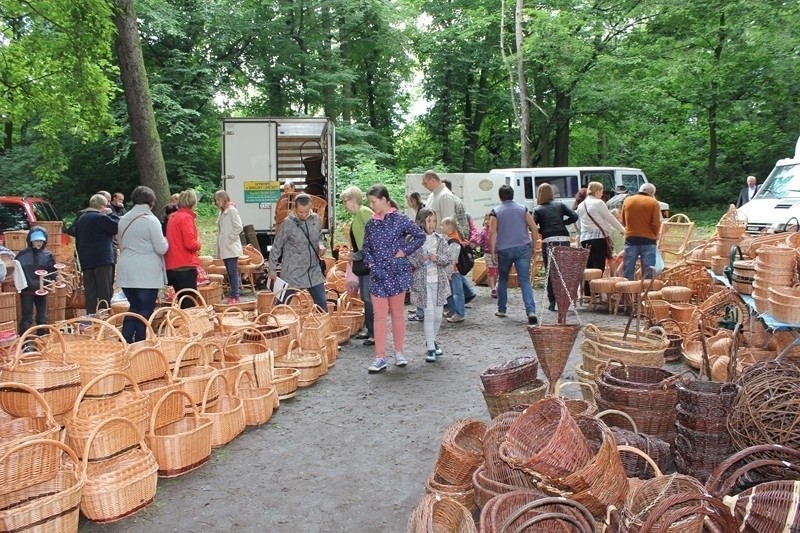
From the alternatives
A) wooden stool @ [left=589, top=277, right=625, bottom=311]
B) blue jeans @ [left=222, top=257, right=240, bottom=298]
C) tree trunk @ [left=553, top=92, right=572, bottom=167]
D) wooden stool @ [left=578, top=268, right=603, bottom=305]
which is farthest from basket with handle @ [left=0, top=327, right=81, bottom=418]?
tree trunk @ [left=553, top=92, right=572, bottom=167]

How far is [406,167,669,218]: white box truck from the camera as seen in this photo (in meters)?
17.0

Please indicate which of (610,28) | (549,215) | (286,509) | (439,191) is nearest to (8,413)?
(286,509)

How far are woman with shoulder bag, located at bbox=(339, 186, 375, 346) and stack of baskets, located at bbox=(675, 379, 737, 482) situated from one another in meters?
3.87

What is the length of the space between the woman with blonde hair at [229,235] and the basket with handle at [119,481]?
5.93 metres

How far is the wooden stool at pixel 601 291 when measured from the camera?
9250 mm

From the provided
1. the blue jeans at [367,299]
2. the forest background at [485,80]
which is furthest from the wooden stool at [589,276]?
the forest background at [485,80]

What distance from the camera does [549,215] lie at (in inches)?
369

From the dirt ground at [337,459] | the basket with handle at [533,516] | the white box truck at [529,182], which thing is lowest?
the dirt ground at [337,459]

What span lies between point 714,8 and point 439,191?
17.4 m

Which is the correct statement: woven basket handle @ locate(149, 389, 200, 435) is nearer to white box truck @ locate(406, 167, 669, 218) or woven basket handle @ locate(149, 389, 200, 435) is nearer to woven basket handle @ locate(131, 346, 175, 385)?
woven basket handle @ locate(131, 346, 175, 385)

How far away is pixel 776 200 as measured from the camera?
1092 centimetres

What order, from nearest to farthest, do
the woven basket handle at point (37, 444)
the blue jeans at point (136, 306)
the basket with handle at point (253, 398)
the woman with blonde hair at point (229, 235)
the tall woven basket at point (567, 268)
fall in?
the woven basket handle at point (37, 444) < the basket with handle at point (253, 398) < the tall woven basket at point (567, 268) < the blue jeans at point (136, 306) < the woman with blonde hair at point (229, 235)

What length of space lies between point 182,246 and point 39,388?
3974mm

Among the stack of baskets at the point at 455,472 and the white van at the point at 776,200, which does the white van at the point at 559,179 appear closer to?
the white van at the point at 776,200
